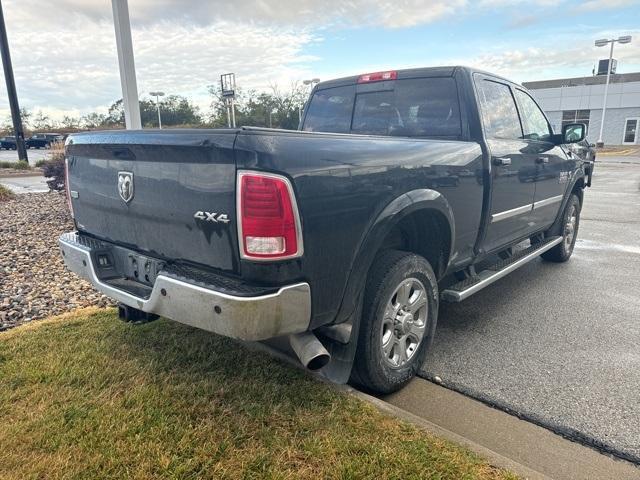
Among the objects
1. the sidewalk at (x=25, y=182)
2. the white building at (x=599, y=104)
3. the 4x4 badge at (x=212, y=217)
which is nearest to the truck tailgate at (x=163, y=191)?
the 4x4 badge at (x=212, y=217)

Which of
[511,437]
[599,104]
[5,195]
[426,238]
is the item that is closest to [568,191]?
[426,238]

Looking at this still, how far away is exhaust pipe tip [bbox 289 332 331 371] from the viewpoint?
2342 millimetres

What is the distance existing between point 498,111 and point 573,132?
148 centimetres

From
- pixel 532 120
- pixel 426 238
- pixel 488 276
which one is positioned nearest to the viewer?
pixel 426 238

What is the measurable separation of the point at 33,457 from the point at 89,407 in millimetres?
394

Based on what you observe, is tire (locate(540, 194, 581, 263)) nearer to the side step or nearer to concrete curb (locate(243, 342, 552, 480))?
the side step

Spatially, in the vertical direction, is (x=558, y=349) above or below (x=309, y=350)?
below

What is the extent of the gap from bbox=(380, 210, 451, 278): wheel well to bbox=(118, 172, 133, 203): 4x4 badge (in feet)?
5.06

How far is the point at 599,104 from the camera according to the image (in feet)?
138

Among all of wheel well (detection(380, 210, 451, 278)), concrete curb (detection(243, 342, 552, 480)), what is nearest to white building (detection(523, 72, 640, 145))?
wheel well (detection(380, 210, 451, 278))

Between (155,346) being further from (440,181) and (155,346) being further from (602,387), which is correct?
(602,387)

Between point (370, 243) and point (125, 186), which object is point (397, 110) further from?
point (125, 186)

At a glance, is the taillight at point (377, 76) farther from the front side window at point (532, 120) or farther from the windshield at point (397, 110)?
the front side window at point (532, 120)

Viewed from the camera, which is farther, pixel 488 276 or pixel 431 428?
pixel 488 276
